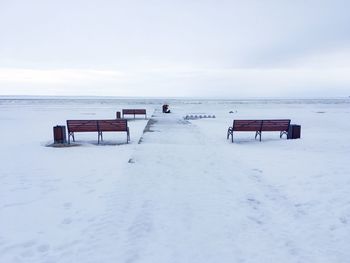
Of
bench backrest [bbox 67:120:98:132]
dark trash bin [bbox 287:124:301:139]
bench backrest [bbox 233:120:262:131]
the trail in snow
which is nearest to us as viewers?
the trail in snow

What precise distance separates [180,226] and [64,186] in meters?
3.13

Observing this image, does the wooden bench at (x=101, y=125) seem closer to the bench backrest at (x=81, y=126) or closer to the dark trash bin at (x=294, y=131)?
the bench backrest at (x=81, y=126)

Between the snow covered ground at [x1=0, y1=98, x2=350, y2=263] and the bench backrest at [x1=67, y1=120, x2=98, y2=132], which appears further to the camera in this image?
the bench backrest at [x1=67, y1=120, x2=98, y2=132]

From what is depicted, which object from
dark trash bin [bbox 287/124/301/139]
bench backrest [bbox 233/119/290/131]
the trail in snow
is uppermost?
A: bench backrest [bbox 233/119/290/131]

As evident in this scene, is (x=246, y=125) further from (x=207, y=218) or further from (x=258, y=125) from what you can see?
(x=207, y=218)

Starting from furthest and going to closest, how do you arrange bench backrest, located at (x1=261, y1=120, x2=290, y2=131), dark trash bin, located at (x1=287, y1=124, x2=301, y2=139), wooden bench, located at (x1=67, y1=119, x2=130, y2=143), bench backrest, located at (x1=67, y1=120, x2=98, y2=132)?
bench backrest, located at (x1=261, y1=120, x2=290, y2=131)
dark trash bin, located at (x1=287, y1=124, x2=301, y2=139)
wooden bench, located at (x1=67, y1=119, x2=130, y2=143)
bench backrest, located at (x1=67, y1=120, x2=98, y2=132)

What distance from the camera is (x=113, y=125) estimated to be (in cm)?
1276

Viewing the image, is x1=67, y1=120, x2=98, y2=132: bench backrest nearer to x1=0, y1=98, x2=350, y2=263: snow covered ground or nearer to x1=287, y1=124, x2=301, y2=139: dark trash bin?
x1=0, y1=98, x2=350, y2=263: snow covered ground

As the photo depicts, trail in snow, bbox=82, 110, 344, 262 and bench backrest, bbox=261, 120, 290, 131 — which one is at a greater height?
bench backrest, bbox=261, 120, 290, 131

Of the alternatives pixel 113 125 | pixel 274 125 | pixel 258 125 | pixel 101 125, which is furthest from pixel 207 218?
pixel 274 125

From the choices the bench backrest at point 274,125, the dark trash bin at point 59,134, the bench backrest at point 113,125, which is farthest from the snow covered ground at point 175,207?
the bench backrest at point 274,125

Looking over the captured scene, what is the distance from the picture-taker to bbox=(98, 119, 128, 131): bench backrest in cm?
1272

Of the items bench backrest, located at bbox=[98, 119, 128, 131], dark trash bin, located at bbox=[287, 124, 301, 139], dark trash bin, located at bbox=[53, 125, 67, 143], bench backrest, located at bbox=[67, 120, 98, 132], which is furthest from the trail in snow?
dark trash bin, located at bbox=[287, 124, 301, 139]

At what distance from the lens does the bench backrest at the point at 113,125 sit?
12.7 metres
